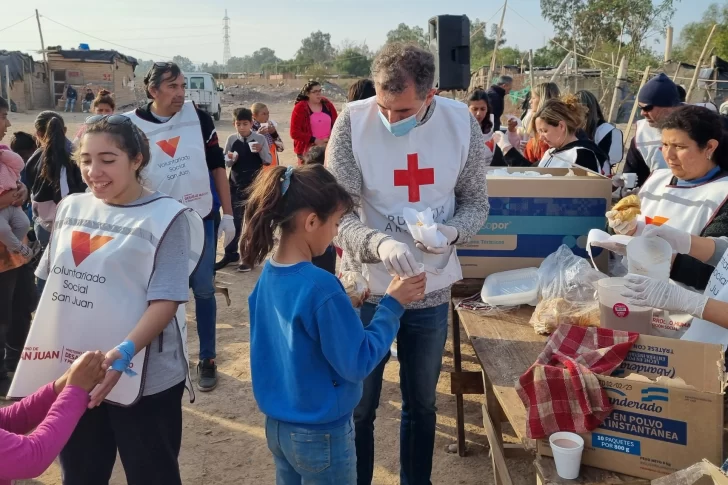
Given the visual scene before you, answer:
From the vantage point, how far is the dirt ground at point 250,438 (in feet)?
10.3

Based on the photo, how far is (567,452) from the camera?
1535 mm

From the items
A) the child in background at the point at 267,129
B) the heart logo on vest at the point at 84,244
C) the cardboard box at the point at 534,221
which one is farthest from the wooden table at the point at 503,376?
the child in background at the point at 267,129

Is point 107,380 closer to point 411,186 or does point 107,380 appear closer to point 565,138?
point 411,186

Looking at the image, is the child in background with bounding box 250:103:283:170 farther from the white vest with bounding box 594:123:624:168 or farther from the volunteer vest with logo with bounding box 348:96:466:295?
the volunteer vest with logo with bounding box 348:96:466:295

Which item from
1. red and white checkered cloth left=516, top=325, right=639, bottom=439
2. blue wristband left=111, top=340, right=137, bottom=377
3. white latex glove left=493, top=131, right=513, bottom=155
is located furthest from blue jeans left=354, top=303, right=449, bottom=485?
white latex glove left=493, top=131, right=513, bottom=155

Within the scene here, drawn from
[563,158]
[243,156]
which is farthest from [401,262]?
[243,156]

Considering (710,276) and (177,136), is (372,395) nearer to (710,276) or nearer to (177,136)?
(710,276)

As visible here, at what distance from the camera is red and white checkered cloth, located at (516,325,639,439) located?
61.9 inches

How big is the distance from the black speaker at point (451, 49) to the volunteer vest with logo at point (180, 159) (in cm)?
238

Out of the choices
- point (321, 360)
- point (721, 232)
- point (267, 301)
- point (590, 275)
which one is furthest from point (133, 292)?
point (721, 232)

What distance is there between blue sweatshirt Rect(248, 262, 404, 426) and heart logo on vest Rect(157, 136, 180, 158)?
6.39ft

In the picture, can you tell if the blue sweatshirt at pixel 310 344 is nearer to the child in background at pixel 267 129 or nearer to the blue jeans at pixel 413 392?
the blue jeans at pixel 413 392

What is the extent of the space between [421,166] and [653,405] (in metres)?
1.11

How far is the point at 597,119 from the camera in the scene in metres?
5.25
